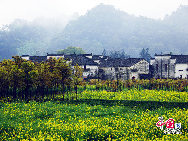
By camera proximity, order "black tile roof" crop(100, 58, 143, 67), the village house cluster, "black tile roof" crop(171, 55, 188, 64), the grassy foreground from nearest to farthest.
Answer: the grassy foreground < the village house cluster < "black tile roof" crop(171, 55, 188, 64) < "black tile roof" crop(100, 58, 143, 67)

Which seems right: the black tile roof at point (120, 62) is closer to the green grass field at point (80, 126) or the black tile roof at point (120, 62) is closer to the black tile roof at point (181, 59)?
the black tile roof at point (181, 59)

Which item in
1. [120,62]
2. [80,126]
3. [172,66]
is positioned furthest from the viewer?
[172,66]

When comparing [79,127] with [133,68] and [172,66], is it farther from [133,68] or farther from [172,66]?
[172,66]

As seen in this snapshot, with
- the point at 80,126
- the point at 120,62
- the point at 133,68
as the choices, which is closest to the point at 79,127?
the point at 80,126

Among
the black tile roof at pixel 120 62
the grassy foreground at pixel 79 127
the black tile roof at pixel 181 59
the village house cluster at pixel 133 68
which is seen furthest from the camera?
the black tile roof at pixel 120 62

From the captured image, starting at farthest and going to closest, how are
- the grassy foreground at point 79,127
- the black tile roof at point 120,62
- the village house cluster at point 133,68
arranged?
the black tile roof at point 120,62, the village house cluster at point 133,68, the grassy foreground at point 79,127

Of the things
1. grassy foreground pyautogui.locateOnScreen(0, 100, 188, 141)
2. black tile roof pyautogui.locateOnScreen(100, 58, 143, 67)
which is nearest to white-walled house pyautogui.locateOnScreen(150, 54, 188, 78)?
black tile roof pyautogui.locateOnScreen(100, 58, 143, 67)

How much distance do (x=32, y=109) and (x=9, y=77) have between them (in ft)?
30.3

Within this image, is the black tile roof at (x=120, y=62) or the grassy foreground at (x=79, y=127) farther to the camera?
the black tile roof at (x=120, y=62)

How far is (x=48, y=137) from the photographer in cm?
1265

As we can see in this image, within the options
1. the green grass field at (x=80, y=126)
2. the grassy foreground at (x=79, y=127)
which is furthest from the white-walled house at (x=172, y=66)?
the grassy foreground at (x=79, y=127)

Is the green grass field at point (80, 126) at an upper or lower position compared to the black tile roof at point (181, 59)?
lower

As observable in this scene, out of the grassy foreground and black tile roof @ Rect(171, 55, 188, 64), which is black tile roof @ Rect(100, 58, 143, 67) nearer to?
black tile roof @ Rect(171, 55, 188, 64)

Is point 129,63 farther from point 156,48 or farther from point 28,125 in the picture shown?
point 156,48
